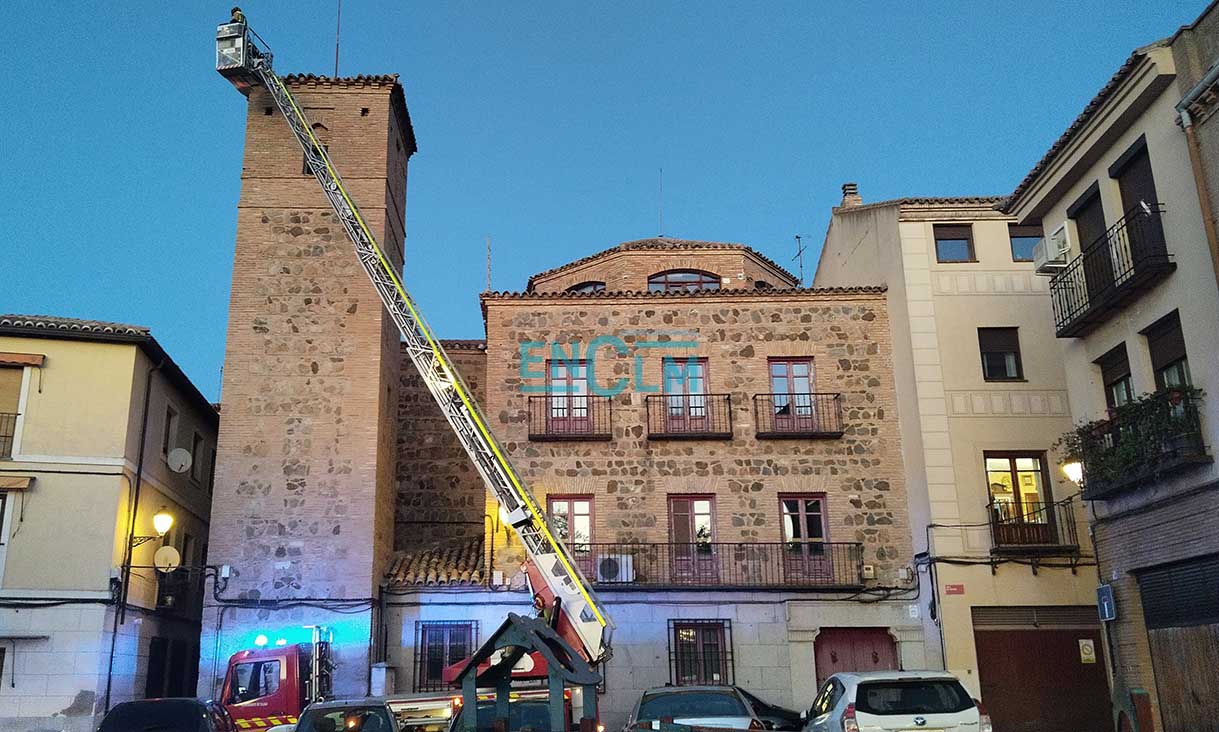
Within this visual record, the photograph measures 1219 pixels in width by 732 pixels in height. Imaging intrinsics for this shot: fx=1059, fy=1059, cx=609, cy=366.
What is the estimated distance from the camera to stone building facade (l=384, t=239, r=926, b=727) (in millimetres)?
20891

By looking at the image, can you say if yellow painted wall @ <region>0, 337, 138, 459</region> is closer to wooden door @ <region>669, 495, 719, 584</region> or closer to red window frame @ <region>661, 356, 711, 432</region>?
red window frame @ <region>661, 356, 711, 432</region>

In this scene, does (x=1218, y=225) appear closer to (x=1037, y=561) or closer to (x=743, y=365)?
(x=1037, y=561)

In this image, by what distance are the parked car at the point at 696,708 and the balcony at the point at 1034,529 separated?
25.7 feet

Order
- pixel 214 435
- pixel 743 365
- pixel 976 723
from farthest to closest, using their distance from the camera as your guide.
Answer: pixel 214 435, pixel 743 365, pixel 976 723

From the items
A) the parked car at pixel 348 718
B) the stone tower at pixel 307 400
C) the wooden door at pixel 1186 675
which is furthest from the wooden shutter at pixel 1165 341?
the stone tower at pixel 307 400

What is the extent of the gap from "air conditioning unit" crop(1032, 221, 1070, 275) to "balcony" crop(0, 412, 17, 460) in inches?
748

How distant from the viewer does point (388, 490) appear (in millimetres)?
23078

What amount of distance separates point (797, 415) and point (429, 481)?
8.91 meters

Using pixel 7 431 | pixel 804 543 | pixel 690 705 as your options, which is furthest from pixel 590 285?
pixel 690 705

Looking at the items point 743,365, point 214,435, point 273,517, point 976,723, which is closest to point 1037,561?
point 743,365

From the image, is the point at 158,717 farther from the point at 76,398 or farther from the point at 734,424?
the point at 734,424

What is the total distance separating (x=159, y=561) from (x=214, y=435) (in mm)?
7092

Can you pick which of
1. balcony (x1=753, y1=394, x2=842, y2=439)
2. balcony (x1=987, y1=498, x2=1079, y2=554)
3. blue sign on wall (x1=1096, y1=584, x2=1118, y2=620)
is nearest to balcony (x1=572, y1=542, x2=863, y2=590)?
balcony (x1=753, y1=394, x2=842, y2=439)

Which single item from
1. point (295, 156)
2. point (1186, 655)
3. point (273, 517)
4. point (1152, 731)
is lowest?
point (1152, 731)
